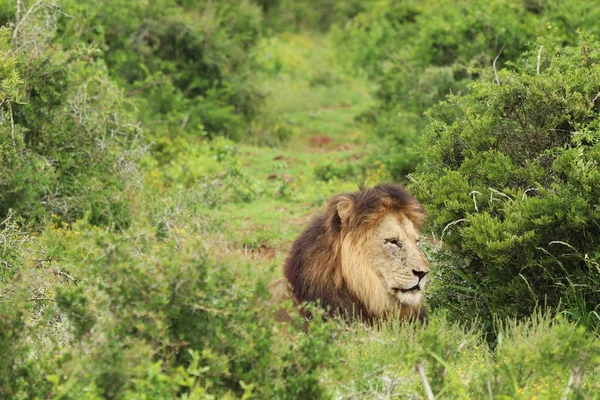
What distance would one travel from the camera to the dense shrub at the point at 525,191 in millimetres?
7465

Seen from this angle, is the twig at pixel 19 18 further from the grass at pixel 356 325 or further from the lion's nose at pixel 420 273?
the lion's nose at pixel 420 273

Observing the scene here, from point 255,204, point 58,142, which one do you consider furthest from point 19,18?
point 255,204

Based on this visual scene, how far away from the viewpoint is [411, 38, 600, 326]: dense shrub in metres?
7.46

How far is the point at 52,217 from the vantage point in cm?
1059

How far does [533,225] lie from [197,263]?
318 centimetres

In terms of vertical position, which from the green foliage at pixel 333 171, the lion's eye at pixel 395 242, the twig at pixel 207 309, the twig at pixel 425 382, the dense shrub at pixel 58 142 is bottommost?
the green foliage at pixel 333 171

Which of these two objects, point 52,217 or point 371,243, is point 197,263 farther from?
point 52,217

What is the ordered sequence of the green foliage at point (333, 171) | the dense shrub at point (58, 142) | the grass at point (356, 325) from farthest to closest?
the green foliage at point (333, 171)
the dense shrub at point (58, 142)
the grass at point (356, 325)

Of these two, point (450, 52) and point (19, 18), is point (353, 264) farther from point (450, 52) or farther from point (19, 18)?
point (450, 52)

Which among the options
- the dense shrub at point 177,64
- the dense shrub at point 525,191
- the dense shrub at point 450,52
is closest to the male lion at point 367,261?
the dense shrub at point 525,191

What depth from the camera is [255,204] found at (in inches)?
555

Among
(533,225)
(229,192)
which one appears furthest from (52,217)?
(533,225)

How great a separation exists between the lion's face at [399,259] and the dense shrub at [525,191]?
1.82 ft

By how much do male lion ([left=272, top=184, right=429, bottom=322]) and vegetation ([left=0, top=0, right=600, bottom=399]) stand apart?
0.27m
